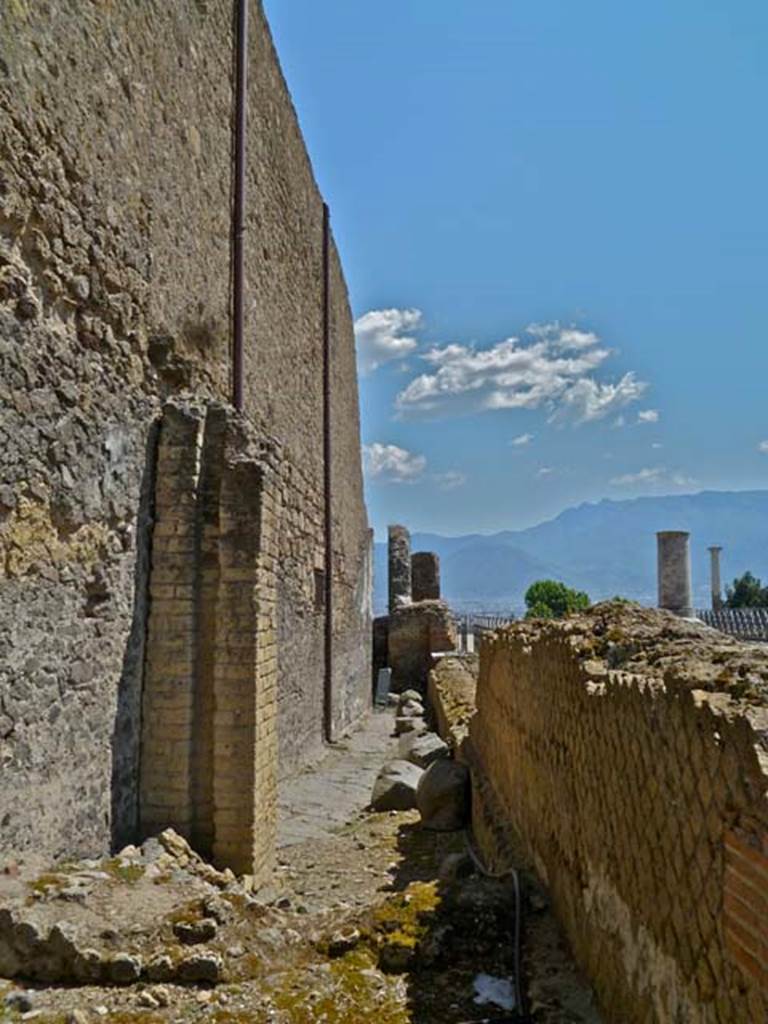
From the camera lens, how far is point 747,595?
4175 cm

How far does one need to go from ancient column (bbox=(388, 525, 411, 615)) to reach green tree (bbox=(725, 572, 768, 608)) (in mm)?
20262

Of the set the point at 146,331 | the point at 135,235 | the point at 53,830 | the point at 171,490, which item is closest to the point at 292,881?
the point at 53,830

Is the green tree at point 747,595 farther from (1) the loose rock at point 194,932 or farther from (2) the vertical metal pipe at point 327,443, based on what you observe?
(1) the loose rock at point 194,932

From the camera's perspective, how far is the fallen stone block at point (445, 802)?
26.3ft

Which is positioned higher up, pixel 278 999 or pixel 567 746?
pixel 567 746

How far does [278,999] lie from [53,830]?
5.31 ft

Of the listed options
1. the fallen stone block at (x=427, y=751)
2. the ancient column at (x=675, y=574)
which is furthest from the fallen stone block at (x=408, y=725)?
the ancient column at (x=675, y=574)

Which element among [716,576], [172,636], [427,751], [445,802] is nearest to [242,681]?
[172,636]

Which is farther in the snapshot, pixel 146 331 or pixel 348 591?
pixel 348 591

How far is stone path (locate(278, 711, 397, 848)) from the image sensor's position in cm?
808

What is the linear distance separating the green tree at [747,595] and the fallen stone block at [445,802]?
34971 millimetres

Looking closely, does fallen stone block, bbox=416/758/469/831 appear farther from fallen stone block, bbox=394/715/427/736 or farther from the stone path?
fallen stone block, bbox=394/715/427/736

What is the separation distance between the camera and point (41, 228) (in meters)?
4.26

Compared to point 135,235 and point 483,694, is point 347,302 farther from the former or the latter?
point 135,235
